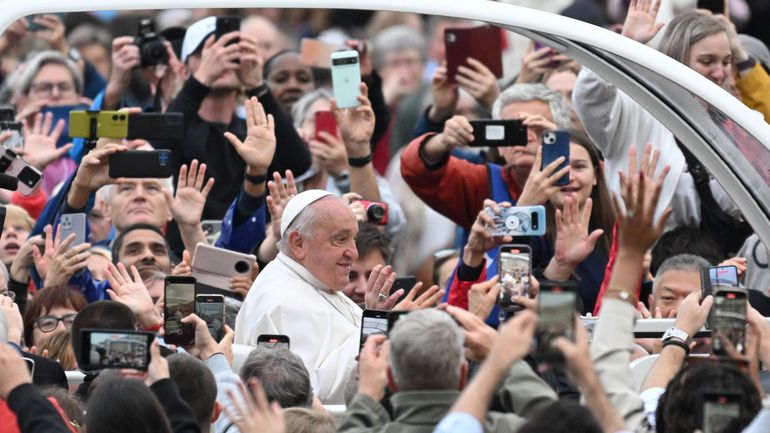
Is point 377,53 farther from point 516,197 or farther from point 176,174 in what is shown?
point 516,197

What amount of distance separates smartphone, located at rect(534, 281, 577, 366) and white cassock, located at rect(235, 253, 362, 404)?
7.39 feet

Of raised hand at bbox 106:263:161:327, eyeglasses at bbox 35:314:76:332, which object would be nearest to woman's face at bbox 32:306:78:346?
eyeglasses at bbox 35:314:76:332

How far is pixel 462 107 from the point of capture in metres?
13.1

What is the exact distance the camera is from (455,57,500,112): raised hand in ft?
34.5

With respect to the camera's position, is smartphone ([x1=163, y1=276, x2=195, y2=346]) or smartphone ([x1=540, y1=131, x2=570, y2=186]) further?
smartphone ([x1=540, y1=131, x2=570, y2=186])

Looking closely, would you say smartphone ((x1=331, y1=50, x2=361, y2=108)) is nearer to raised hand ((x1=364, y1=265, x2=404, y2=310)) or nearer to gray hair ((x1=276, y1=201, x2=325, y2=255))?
gray hair ((x1=276, y1=201, x2=325, y2=255))

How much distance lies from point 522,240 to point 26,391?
3.44m

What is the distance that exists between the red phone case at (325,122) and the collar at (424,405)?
520cm

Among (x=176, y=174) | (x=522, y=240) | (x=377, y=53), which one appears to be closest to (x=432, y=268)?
(x=176, y=174)

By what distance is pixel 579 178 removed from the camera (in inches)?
353

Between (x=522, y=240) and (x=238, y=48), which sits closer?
(x=522, y=240)

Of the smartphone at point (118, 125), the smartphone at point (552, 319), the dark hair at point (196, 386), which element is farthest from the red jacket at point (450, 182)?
the smartphone at point (552, 319)

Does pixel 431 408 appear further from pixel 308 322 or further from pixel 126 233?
pixel 126 233

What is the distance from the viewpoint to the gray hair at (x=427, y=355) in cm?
581
